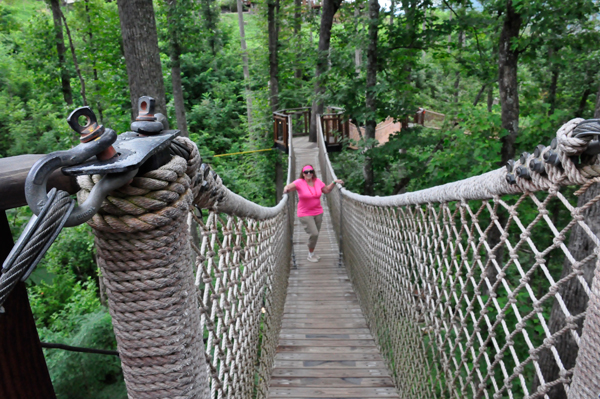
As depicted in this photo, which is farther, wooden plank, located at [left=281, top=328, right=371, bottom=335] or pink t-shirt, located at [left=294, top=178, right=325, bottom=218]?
pink t-shirt, located at [left=294, top=178, right=325, bottom=218]

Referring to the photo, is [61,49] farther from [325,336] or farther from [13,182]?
[13,182]

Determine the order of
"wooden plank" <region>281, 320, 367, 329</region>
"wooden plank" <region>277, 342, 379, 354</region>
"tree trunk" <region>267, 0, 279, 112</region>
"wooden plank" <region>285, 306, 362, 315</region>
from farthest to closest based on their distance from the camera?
"tree trunk" <region>267, 0, 279, 112</region>
"wooden plank" <region>285, 306, 362, 315</region>
"wooden plank" <region>281, 320, 367, 329</region>
"wooden plank" <region>277, 342, 379, 354</region>

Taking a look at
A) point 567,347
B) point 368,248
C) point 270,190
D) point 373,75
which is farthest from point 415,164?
point 270,190

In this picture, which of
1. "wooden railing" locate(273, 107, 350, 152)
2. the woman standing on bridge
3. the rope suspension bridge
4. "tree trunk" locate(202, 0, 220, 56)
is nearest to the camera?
the rope suspension bridge

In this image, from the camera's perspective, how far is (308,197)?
4.59 metres

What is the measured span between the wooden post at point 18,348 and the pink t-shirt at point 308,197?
154 inches

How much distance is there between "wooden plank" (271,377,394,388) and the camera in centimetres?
242

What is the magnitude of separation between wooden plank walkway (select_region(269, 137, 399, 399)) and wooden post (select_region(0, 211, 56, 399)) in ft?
6.51

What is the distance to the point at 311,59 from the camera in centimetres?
686

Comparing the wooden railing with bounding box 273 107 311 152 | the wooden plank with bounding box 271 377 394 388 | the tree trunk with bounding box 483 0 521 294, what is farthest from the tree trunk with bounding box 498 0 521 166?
the wooden railing with bounding box 273 107 311 152

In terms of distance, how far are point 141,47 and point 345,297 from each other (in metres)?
2.98

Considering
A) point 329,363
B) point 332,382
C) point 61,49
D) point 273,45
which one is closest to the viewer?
point 332,382

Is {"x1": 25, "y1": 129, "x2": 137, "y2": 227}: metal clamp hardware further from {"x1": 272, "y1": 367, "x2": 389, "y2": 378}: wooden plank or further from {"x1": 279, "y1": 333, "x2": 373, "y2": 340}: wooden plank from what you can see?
{"x1": 279, "y1": 333, "x2": 373, "y2": 340}: wooden plank

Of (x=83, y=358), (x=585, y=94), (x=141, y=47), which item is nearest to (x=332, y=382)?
(x=141, y=47)
